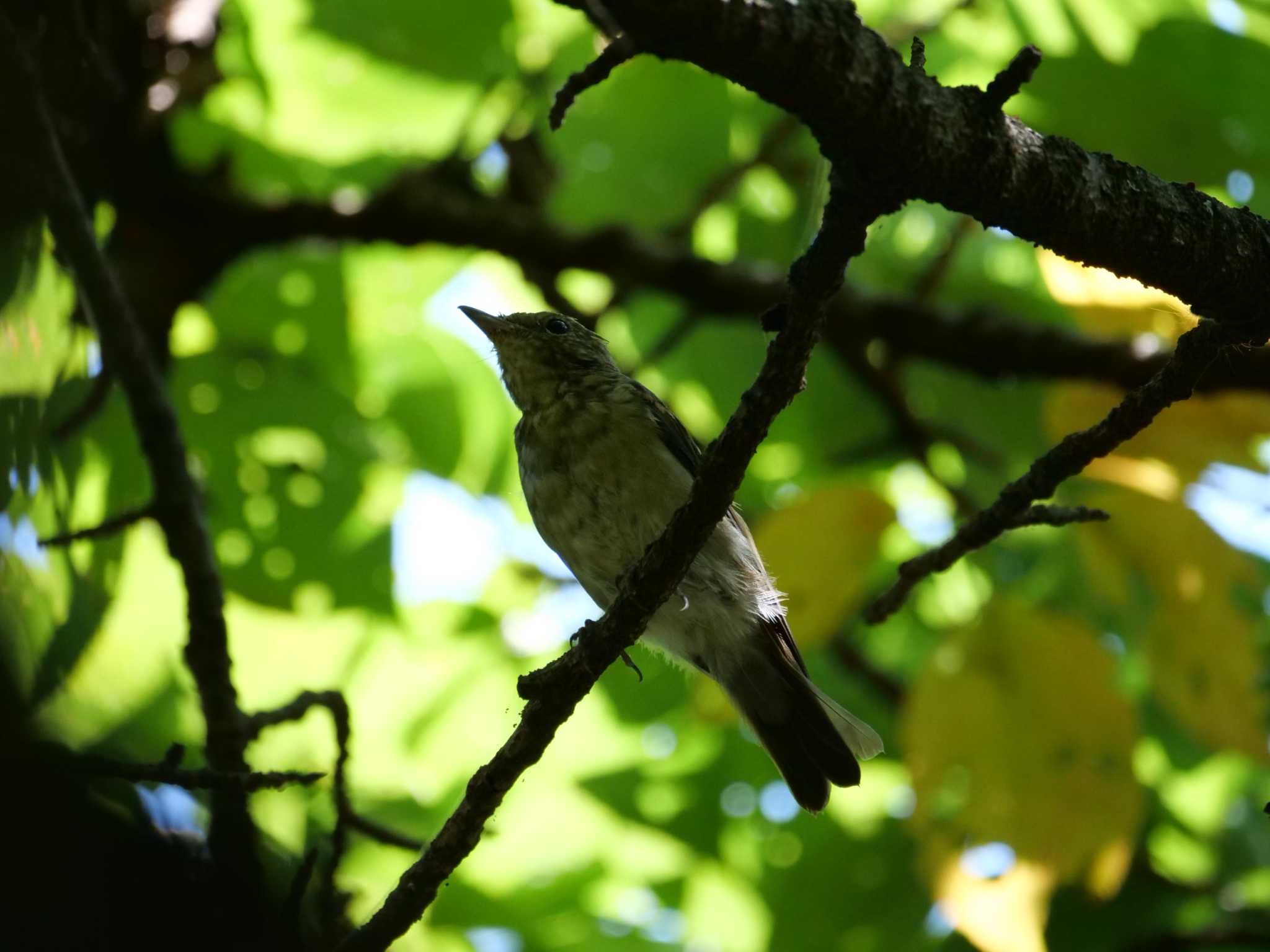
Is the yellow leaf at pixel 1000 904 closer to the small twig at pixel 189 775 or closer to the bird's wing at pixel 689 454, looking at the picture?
the bird's wing at pixel 689 454

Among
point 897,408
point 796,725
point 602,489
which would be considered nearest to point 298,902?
point 602,489

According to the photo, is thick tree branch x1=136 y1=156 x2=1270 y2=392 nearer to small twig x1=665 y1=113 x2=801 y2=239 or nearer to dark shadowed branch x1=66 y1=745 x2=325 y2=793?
small twig x1=665 y1=113 x2=801 y2=239

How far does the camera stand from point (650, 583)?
7.47 feet

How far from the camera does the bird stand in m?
3.94

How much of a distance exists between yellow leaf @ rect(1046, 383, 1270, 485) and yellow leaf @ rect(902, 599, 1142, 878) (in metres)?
0.63

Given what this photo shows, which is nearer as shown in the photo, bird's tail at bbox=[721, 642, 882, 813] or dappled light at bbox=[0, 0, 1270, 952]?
dappled light at bbox=[0, 0, 1270, 952]

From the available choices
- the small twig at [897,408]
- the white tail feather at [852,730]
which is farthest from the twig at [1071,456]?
the small twig at [897,408]

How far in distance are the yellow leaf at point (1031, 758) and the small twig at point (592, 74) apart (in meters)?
2.46

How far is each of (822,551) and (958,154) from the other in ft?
7.30

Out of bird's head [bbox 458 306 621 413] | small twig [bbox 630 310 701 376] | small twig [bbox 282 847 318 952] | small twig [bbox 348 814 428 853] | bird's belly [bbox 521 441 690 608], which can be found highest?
small twig [bbox 630 310 701 376]

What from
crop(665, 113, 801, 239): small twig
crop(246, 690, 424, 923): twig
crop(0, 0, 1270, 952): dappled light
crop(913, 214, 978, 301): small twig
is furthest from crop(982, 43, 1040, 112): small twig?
crop(913, 214, 978, 301): small twig

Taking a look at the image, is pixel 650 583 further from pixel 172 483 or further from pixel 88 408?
pixel 172 483

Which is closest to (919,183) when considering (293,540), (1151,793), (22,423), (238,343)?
(22,423)

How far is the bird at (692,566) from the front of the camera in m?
3.94
